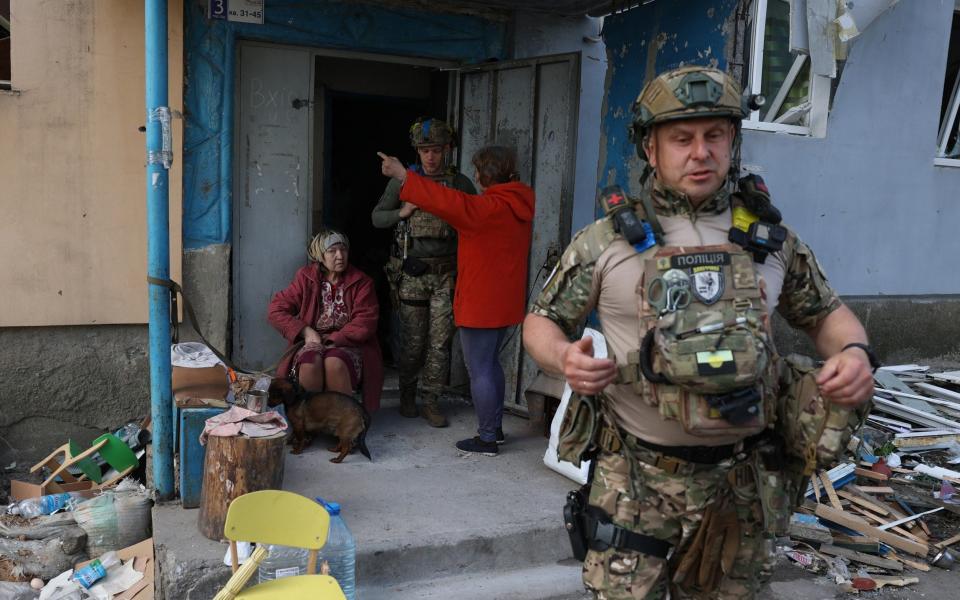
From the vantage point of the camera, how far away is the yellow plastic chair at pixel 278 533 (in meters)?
2.62

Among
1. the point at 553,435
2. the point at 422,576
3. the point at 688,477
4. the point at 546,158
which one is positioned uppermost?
the point at 546,158

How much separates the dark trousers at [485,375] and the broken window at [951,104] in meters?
5.29

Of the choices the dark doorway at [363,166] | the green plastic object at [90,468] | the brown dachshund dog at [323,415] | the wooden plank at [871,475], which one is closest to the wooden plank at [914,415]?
the wooden plank at [871,475]

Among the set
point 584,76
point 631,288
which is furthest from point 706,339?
point 584,76

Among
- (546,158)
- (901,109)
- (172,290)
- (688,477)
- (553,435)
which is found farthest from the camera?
(901,109)

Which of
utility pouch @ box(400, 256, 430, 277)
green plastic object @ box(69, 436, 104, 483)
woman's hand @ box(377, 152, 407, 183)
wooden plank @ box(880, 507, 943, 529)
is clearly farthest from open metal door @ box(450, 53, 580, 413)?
green plastic object @ box(69, 436, 104, 483)

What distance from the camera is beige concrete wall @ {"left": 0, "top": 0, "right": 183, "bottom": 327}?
4.80 metres

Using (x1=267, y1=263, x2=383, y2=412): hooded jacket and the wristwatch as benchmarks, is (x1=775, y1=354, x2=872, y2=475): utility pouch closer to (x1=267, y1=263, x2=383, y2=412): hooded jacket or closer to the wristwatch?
the wristwatch

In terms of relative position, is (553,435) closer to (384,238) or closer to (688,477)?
(688,477)

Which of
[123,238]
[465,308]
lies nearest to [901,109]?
[465,308]

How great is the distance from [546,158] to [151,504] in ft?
10.6

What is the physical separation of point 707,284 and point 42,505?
11.8ft

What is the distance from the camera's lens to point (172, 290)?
3.94 m

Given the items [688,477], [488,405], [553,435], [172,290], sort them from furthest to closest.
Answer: [488,405]
[553,435]
[172,290]
[688,477]
